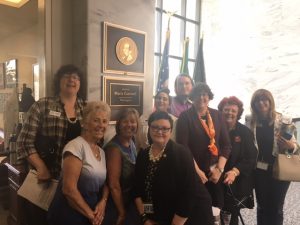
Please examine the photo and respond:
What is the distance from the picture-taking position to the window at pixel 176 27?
5.39 m

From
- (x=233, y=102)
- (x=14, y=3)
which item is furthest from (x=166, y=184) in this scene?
(x=14, y=3)

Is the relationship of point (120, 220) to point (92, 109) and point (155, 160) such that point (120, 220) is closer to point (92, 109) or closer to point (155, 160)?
point (155, 160)

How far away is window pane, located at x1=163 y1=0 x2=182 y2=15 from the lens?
5551 mm

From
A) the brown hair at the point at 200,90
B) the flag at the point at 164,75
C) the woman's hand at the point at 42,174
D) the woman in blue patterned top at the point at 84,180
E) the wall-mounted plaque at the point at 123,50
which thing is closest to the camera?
the woman in blue patterned top at the point at 84,180

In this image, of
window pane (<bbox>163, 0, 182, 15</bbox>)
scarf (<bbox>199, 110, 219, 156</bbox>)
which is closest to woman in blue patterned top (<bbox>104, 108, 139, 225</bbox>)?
scarf (<bbox>199, 110, 219, 156</bbox>)

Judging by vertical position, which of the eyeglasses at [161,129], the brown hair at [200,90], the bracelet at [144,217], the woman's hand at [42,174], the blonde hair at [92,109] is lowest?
the bracelet at [144,217]

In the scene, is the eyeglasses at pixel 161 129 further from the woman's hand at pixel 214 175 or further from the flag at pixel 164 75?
the flag at pixel 164 75

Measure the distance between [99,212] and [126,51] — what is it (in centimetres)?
154

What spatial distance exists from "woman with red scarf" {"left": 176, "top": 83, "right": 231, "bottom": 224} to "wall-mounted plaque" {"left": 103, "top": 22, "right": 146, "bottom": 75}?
807 millimetres

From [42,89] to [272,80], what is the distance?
446cm

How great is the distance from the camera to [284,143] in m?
2.12

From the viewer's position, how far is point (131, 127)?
1.73 m

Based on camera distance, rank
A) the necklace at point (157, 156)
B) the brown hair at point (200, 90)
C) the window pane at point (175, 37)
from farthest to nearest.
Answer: the window pane at point (175, 37) < the brown hair at point (200, 90) < the necklace at point (157, 156)

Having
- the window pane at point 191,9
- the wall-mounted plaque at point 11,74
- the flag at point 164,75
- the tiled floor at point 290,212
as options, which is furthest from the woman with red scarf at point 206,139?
the window pane at point 191,9
